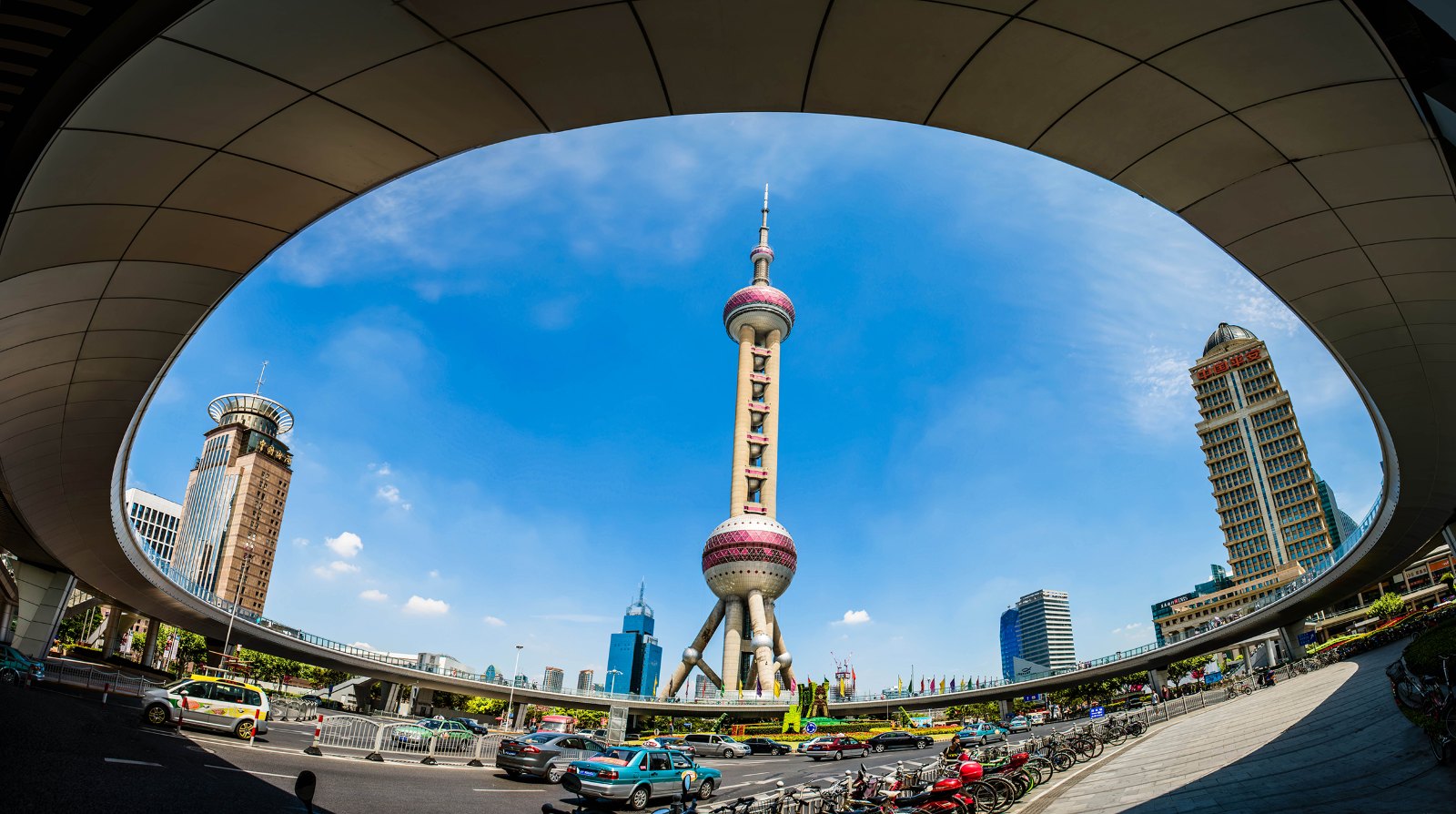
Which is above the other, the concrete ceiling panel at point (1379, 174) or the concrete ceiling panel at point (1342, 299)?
the concrete ceiling panel at point (1342, 299)

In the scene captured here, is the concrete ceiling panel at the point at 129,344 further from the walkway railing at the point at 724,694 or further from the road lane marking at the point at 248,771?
the walkway railing at the point at 724,694

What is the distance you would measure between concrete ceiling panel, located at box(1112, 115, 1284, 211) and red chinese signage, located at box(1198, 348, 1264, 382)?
143 m

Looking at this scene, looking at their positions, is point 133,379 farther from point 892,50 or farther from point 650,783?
point 892,50

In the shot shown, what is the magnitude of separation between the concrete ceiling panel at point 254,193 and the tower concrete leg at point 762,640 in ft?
272

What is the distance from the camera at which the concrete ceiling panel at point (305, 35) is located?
5.45m

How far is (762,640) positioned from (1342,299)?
81.6m

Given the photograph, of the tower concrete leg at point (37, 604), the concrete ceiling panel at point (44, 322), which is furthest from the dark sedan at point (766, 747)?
the tower concrete leg at point (37, 604)

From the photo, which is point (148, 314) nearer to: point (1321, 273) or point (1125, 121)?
point (1125, 121)

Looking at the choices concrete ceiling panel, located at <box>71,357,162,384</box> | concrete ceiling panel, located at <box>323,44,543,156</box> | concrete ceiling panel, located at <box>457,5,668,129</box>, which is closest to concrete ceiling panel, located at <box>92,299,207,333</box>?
concrete ceiling panel, located at <box>71,357,162,384</box>

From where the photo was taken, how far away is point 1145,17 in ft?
18.6

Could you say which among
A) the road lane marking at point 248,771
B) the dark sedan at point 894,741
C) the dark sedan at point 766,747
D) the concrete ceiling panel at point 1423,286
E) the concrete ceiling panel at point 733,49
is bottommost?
the dark sedan at point 766,747

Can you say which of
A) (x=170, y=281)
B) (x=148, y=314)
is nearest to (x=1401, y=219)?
(x=170, y=281)

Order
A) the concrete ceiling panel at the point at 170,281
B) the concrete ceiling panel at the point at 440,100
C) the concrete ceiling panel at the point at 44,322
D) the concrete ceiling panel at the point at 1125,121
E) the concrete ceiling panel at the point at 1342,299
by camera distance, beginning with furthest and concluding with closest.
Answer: the concrete ceiling panel at the point at 44,322
the concrete ceiling panel at the point at 1342,299
the concrete ceiling panel at the point at 170,281
the concrete ceiling panel at the point at 1125,121
the concrete ceiling panel at the point at 440,100

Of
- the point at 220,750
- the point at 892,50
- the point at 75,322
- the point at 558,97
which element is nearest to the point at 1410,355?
the point at 892,50
